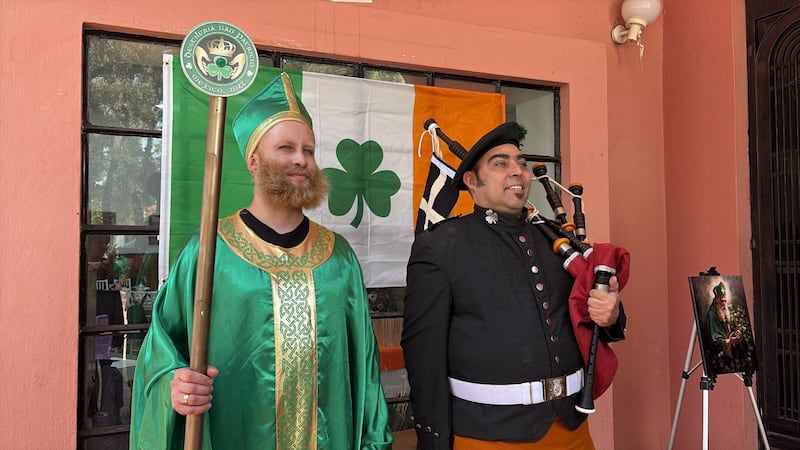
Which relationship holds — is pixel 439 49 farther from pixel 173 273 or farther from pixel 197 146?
pixel 173 273

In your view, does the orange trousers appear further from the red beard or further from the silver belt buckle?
the red beard

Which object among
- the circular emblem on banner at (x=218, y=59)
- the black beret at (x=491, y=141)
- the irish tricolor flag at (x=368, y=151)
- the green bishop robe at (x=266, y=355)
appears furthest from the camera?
the irish tricolor flag at (x=368, y=151)

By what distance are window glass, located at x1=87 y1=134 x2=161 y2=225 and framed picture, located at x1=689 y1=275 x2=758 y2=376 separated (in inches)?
112

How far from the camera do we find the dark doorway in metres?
3.70

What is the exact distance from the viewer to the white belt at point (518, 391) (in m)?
2.35

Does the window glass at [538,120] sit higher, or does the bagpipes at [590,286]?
the window glass at [538,120]

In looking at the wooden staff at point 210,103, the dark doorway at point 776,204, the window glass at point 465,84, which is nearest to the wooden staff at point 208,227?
the wooden staff at point 210,103

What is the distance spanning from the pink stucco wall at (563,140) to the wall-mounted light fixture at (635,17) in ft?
0.30

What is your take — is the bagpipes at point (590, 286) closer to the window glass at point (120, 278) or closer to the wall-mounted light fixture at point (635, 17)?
the window glass at point (120, 278)

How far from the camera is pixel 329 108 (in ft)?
11.0

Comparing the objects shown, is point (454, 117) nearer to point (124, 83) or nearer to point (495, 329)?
point (495, 329)

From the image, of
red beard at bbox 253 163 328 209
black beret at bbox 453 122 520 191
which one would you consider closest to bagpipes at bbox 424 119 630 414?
black beret at bbox 453 122 520 191

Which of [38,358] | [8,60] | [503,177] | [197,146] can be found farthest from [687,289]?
[8,60]

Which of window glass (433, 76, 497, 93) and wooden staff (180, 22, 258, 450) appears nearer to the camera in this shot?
wooden staff (180, 22, 258, 450)
